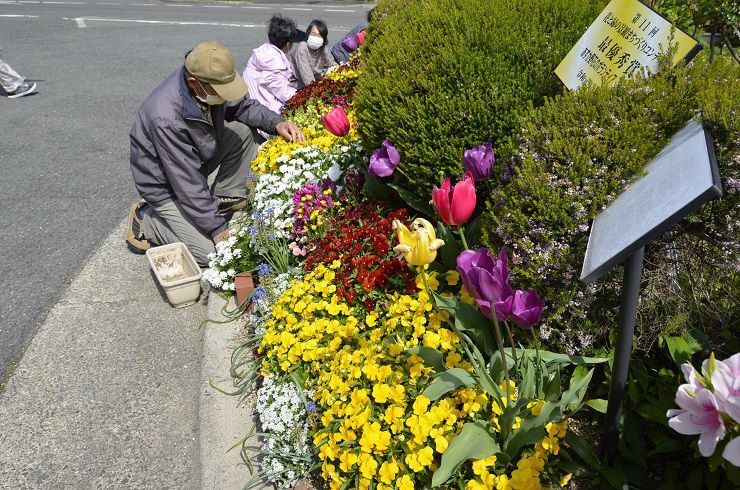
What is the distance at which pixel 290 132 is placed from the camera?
4555mm

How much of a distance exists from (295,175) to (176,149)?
790 millimetres

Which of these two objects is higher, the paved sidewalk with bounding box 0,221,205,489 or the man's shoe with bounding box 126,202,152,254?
the paved sidewalk with bounding box 0,221,205,489

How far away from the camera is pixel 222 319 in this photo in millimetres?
3615

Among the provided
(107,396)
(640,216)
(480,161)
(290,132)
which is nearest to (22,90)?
(290,132)

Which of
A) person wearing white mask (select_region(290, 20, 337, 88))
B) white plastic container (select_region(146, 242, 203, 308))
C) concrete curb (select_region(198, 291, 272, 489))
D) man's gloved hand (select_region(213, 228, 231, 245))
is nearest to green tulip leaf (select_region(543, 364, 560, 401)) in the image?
concrete curb (select_region(198, 291, 272, 489))

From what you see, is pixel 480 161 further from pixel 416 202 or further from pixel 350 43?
pixel 350 43

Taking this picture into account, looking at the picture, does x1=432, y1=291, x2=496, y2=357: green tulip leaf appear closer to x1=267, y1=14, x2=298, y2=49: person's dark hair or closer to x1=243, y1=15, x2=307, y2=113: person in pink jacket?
x1=243, y1=15, x2=307, y2=113: person in pink jacket

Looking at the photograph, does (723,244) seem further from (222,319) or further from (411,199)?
(222,319)

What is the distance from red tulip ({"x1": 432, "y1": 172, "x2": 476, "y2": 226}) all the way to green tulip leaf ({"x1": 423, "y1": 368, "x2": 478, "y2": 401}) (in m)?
0.54

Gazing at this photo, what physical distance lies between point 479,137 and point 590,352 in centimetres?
111

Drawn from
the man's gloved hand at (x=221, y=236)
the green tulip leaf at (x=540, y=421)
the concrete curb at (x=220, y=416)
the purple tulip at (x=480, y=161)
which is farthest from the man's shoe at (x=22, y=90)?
the green tulip leaf at (x=540, y=421)

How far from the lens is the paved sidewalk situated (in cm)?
277

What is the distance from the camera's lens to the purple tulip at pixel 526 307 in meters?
1.71

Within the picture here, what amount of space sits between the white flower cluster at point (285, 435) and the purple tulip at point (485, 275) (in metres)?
1.16
